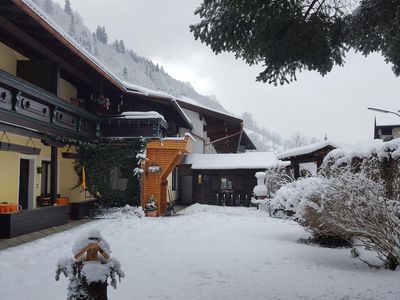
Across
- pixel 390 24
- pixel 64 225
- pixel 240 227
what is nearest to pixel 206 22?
pixel 390 24

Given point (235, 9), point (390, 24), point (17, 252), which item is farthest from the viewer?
point (17, 252)

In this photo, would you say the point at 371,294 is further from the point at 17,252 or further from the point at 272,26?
the point at 17,252

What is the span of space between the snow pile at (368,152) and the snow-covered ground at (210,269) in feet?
7.13

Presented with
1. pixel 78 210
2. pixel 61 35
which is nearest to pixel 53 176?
pixel 78 210

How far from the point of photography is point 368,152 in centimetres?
789

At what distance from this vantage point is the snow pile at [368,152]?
7.38 metres

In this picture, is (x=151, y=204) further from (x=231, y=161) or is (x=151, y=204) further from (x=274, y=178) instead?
(x=231, y=161)

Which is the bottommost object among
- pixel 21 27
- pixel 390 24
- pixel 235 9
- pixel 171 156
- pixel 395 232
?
pixel 395 232

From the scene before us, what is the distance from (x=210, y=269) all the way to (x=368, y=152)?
4.22 metres

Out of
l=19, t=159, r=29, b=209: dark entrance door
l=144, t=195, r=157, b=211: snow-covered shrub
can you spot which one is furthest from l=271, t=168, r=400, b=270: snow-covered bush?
l=19, t=159, r=29, b=209: dark entrance door

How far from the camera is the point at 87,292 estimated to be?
10.1 ft

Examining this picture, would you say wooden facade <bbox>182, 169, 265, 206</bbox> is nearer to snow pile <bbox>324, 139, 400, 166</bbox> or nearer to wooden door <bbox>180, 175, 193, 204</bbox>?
wooden door <bbox>180, 175, 193, 204</bbox>

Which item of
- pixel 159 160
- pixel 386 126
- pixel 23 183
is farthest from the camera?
pixel 386 126

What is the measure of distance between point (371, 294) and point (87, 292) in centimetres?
413
